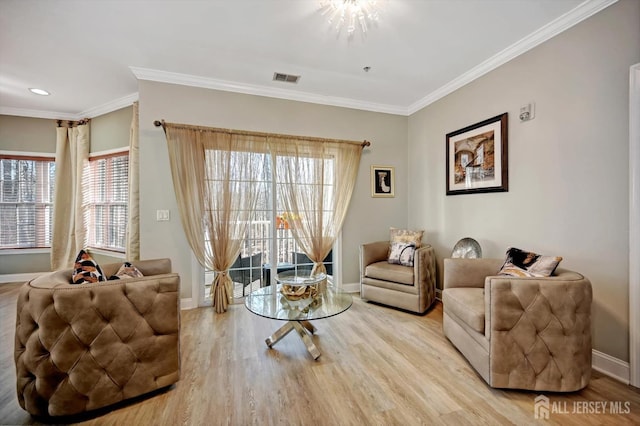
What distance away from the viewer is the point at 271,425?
1536 mm

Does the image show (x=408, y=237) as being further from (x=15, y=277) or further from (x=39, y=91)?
(x=15, y=277)

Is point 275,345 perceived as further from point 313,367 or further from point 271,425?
point 271,425

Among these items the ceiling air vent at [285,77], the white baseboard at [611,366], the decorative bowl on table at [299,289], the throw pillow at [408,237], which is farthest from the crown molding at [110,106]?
the white baseboard at [611,366]

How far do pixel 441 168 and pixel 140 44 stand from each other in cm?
373

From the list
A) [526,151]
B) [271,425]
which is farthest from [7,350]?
[526,151]

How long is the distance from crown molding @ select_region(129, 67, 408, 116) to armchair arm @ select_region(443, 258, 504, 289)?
102 inches

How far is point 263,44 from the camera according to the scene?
8.62 feet

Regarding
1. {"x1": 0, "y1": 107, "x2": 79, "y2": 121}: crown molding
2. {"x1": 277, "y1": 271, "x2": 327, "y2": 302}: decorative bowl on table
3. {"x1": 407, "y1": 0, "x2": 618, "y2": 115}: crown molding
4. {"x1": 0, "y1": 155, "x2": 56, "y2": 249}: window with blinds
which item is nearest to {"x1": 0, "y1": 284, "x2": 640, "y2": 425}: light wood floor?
{"x1": 277, "y1": 271, "x2": 327, "y2": 302}: decorative bowl on table

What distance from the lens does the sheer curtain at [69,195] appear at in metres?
4.34

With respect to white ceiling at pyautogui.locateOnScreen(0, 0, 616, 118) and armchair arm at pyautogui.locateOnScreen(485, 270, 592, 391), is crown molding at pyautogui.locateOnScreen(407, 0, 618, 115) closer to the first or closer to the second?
white ceiling at pyautogui.locateOnScreen(0, 0, 616, 118)

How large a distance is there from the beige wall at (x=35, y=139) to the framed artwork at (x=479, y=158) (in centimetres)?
493

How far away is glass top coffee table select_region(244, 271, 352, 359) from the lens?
7.13 feet

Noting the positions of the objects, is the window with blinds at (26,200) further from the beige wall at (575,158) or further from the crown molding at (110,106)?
the beige wall at (575,158)

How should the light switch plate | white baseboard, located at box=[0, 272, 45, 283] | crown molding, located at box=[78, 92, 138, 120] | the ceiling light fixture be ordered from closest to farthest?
1. the ceiling light fixture
2. the light switch plate
3. crown molding, located at box=[78, 92, 138, 120]
4. white baseboard, located at box=[0, 272, 45, 283]
